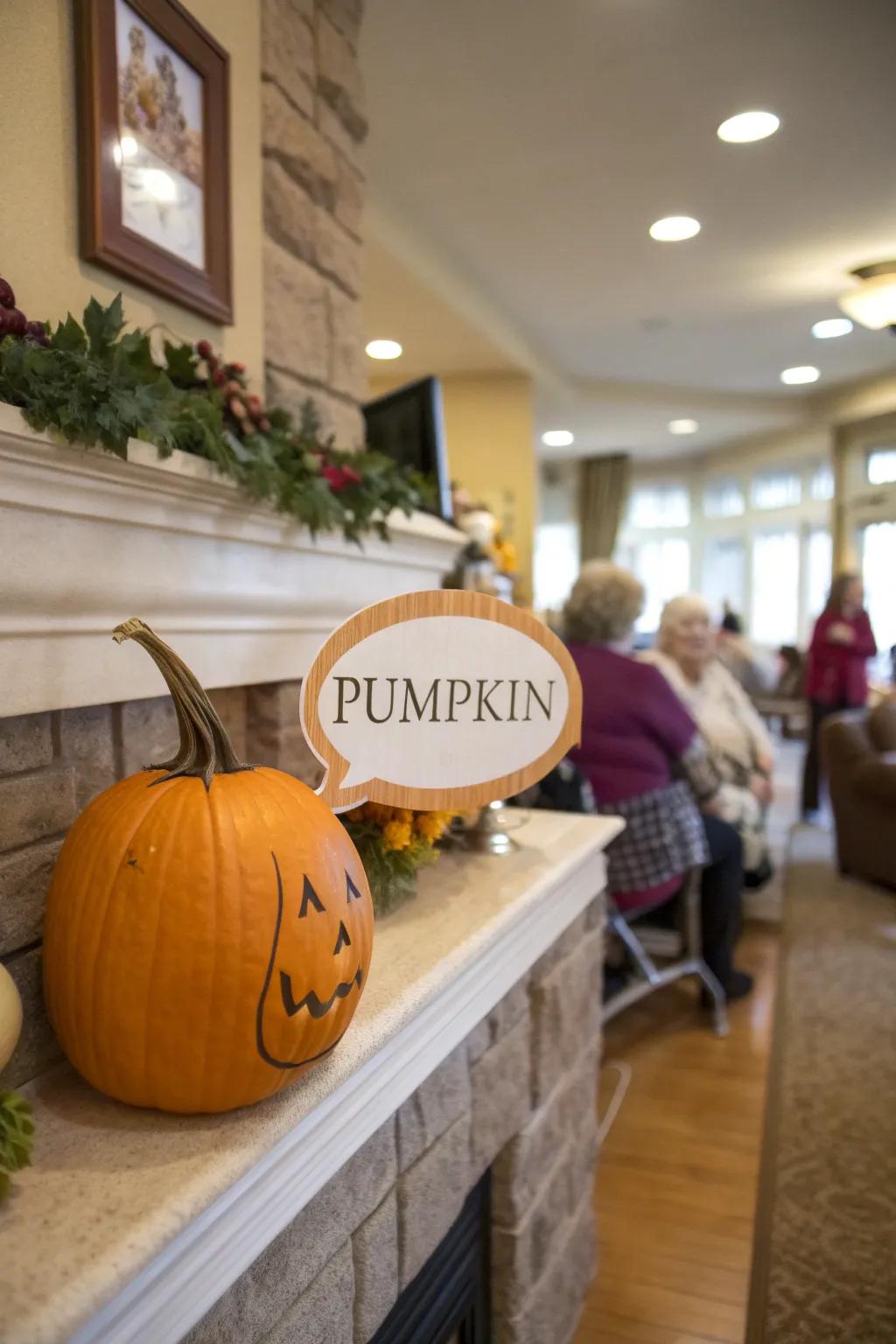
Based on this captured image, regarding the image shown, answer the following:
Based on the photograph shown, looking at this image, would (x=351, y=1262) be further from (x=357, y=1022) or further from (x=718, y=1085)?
(x=718, y=1085)

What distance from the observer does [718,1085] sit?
2.32 metres

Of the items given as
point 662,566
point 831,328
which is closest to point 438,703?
point 831,328

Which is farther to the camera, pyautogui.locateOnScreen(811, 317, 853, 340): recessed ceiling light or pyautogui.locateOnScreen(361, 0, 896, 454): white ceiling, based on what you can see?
pyautogui.locateOnScreen(811, 317, 853, 340): recessed ceiling light

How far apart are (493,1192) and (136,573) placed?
0.97m

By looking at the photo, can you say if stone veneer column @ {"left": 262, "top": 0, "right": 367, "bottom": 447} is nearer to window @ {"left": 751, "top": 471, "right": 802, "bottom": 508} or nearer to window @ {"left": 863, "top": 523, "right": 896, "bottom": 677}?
window @ {"left": 863, "top": 523, "right": 896, "bottom": 677}

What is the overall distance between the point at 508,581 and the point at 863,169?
234cm

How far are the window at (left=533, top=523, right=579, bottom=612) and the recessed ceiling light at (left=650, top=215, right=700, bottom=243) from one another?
242 inches

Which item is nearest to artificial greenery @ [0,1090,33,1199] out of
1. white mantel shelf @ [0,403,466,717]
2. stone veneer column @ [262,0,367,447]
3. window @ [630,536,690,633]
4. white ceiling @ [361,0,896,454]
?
white mantel shelf @ [0,403,466,717]

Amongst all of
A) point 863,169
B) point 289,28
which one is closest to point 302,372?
point 289,28

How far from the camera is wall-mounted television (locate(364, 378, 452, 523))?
6.01 ft

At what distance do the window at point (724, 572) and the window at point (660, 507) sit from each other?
1.53ft

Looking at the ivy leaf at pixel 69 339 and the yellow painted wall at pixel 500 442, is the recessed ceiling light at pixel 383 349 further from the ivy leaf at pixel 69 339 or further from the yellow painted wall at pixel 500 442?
the ivy leaf at pixel 69 339

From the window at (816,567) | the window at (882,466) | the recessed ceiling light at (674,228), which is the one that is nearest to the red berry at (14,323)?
the recessed ceiling light at (674,228)

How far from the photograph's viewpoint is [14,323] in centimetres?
78
